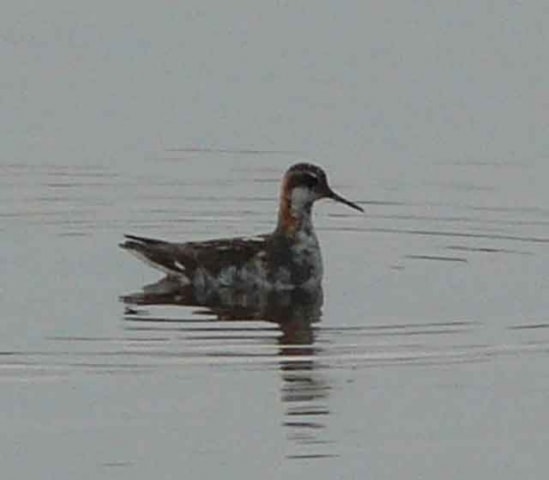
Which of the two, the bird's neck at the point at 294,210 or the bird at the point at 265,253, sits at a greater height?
the bird's neck at the point at 294,210

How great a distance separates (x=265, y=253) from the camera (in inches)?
770

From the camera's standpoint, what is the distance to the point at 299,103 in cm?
2412

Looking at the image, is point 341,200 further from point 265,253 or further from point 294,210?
point 265,253

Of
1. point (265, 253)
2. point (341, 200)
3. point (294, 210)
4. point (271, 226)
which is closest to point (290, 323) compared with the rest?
point (265, 253)

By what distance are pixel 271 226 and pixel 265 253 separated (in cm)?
170

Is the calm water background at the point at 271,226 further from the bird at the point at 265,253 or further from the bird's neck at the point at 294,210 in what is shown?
the bird's neck at the point at 294,210

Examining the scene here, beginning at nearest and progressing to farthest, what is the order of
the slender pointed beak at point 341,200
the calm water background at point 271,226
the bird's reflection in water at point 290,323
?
the calm water background at point 271,226, the bird's reflection in water at point 290,323, the slender pointed beak at point 341,200

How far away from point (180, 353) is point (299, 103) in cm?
769

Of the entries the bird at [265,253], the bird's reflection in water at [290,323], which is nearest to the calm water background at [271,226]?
the bird's reflection in water at [290,323]

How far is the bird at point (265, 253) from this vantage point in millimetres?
19250

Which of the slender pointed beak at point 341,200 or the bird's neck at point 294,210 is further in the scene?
the bird's neck at point 294,210

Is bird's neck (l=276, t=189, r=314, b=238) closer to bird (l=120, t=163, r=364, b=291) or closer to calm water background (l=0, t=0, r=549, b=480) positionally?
bird (l=120, t=163, r=364, b=291)

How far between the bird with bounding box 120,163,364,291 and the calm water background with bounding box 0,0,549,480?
0.24 metres

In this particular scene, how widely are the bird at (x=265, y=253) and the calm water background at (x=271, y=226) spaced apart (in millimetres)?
240
